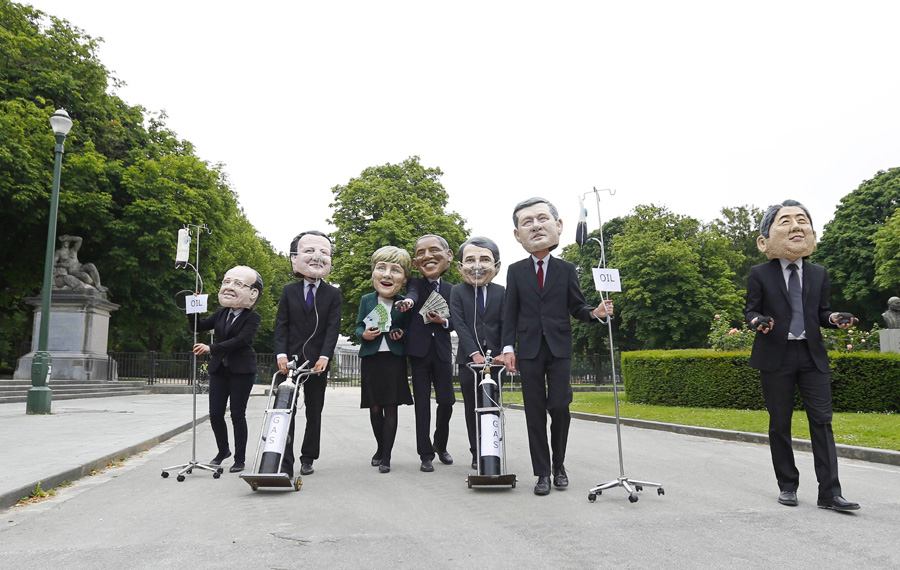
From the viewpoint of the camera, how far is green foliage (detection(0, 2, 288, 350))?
23500mm

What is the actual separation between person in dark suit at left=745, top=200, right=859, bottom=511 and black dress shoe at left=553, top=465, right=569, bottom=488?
1622 mm

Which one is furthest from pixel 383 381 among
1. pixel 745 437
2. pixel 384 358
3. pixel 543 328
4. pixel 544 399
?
pixel 745 437

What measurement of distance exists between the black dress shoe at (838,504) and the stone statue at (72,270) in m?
25.5

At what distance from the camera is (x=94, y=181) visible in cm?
2609

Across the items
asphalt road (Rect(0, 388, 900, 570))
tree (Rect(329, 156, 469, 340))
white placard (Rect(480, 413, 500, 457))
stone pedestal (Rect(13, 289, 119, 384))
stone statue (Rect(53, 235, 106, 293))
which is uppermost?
tree (Rect(329, 156, 469, 340))

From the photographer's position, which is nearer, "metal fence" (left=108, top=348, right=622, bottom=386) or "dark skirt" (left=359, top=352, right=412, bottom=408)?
"dark skirt" (left=359, top=352, right=412, bottom=408)

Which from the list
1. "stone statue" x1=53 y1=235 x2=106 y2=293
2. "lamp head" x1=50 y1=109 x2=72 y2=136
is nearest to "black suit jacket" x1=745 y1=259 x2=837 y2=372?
"lamp head" x1=50 y1=109 x2=72 y2=136

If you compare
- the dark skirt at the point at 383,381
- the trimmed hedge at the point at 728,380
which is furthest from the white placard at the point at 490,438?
the trimmed hedge at the point at 728,380

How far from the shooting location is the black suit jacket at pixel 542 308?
582cm

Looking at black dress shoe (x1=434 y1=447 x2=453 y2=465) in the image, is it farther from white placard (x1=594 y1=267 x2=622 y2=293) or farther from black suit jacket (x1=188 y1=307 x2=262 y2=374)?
white placard (x1=594 y1=267 x2=622 y2=293)

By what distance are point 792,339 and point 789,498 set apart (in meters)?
1.17

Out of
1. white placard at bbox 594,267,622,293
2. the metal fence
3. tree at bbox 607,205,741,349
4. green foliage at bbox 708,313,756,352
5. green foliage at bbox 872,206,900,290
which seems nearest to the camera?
white placard at bbox 594,267,622,293

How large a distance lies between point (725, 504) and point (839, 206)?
47.3 metres

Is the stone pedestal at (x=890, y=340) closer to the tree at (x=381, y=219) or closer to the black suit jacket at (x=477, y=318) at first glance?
the black suit jacket at (x=477, y=318)
